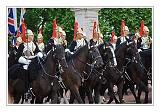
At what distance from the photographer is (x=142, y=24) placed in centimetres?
1667

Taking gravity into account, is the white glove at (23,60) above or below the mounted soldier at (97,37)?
below

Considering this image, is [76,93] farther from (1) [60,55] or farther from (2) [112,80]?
(2) [112,80]

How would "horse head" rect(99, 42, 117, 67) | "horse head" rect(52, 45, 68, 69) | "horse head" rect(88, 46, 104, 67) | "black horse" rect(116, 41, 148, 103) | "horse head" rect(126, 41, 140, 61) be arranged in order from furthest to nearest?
1. "black horse" rect(116, 41, 148, 103)
2. "horse head" rect(126, 41, 140, 61)
3. "horse head" rect(99, 42, 117, 67)
4. "horse head" rect(88, 46, 104, 67)
5. "horse head" rect(52, 45, 68, 69)

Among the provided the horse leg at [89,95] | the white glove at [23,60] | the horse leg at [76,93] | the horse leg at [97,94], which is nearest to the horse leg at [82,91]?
the horse leg at [89,95]

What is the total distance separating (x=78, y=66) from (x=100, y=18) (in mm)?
1634

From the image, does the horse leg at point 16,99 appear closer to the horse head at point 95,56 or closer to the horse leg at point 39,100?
the horse leg at point 39,100

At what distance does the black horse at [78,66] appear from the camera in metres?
15.5

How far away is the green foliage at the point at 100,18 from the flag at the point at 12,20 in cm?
32

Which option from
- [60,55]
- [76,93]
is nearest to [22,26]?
[60,55]

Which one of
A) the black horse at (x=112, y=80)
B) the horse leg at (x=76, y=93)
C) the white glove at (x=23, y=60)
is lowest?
the horse leg at (x=76, y=93)

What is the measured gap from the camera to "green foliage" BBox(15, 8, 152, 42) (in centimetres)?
1630

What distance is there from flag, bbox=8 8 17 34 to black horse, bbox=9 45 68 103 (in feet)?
3.90

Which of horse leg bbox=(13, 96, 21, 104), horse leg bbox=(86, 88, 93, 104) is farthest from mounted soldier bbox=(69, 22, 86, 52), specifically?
horse leg bbox=(13, 96, 21, 104)

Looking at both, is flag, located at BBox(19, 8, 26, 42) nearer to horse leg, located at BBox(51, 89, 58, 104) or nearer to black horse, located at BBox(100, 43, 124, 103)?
horse leg, located at BBox(51, 89, 58, 104)
